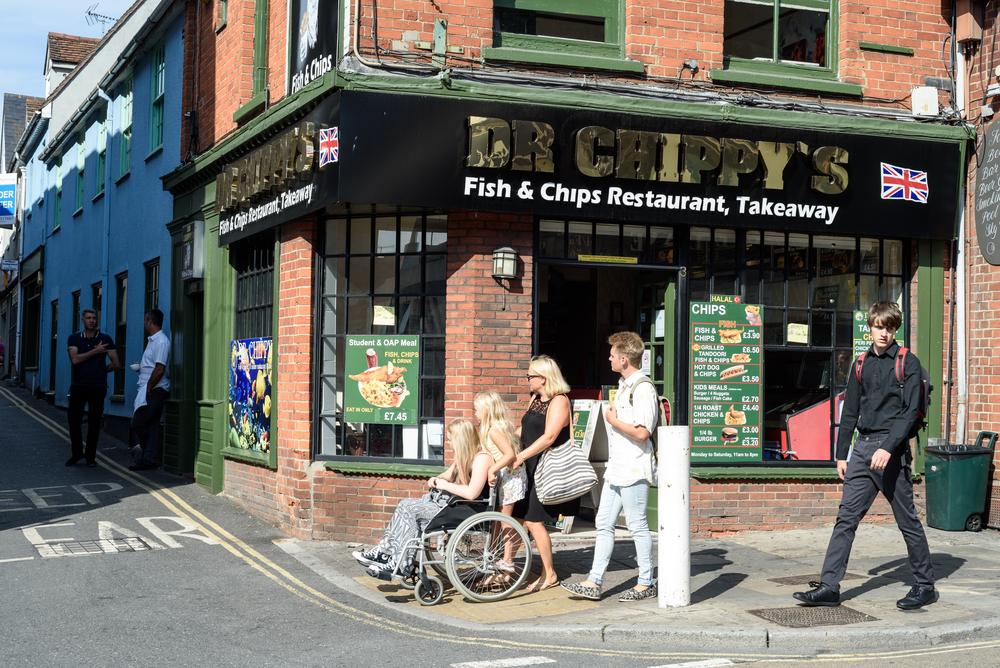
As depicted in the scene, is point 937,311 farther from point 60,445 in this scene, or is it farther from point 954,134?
point 60,445

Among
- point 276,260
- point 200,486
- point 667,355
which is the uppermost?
point 276,260

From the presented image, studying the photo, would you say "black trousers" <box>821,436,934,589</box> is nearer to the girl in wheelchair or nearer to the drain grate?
the girl in wheelchair

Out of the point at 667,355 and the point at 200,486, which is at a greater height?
the point at 667,355

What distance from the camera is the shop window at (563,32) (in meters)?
10.3

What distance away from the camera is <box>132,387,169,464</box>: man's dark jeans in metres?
14.5

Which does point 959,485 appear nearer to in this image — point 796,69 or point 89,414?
point 796,69

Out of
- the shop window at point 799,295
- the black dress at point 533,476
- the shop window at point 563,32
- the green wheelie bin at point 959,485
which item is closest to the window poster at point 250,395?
the black dress at point 533,476

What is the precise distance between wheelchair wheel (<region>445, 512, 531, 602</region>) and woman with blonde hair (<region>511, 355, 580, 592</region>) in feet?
0.83

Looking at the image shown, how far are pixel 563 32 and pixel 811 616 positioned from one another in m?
6.05

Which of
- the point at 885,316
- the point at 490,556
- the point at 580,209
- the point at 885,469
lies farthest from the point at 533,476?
the point at 580,209

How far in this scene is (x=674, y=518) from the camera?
7.34 meters

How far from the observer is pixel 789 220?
35.2ft

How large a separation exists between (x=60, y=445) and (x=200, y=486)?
4.73 m

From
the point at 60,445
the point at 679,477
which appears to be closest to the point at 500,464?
the point at 679,477
